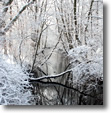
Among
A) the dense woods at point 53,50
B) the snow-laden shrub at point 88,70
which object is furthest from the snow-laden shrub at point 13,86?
the snow-laden shrub at point 88,70

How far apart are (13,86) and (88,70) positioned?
35.0 inches

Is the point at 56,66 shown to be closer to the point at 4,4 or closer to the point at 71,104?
the point at 71,104

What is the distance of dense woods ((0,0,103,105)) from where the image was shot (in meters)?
1.82

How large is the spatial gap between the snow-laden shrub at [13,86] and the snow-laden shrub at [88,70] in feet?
1.93

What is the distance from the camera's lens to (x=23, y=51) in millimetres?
1869

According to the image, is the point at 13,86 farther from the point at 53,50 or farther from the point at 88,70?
the point at 88,70

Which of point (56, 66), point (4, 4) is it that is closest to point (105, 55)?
point (56, 66)

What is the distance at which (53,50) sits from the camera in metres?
1.92

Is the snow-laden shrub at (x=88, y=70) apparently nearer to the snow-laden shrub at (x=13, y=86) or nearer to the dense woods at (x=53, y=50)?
the dense woods at (x=53, y=50)

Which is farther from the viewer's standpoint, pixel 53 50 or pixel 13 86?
pixel 53 50

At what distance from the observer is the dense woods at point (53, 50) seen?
182cm

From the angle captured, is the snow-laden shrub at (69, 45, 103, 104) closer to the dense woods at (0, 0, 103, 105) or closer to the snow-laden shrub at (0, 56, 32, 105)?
the dense woods at (0, 0, 103, 105)

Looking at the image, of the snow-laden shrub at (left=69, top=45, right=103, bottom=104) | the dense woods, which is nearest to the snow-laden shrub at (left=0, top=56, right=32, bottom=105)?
the dense woods

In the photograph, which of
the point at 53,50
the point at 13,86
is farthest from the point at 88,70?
the point at 13,86
